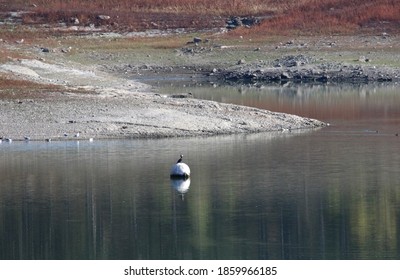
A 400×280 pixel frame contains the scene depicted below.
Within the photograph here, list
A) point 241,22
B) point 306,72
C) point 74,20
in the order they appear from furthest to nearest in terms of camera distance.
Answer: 1. point 74,20
2. point 241,22
3. point 306,72

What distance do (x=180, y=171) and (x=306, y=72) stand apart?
28.4m

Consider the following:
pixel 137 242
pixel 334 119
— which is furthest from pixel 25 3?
pixel 137 242

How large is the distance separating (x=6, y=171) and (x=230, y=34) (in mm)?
45848

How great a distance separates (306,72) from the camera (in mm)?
52094

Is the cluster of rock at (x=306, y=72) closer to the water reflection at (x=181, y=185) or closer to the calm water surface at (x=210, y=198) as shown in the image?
the calm water surface at (x=210, y=198)

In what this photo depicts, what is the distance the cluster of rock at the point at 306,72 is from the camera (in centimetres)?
5062

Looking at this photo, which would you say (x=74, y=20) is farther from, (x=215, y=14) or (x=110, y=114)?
(x=110, y=114)

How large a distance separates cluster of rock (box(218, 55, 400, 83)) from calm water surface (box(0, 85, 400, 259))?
710 inches

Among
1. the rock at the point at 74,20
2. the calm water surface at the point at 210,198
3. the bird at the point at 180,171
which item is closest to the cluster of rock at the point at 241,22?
the rock at the point at 74,20

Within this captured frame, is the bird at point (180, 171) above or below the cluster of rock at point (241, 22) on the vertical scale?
below

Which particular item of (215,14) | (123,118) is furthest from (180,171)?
(215,14)

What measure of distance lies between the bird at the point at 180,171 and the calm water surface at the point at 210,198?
0.31m

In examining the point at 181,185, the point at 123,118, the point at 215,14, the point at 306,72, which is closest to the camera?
the point at 181,185

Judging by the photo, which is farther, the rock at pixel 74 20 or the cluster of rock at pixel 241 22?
the rock at pixel 74 20
